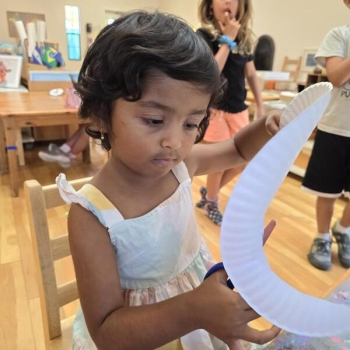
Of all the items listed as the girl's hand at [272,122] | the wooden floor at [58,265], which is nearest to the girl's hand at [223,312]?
the girl's hand at [272,122]

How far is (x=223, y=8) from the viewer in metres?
1.54

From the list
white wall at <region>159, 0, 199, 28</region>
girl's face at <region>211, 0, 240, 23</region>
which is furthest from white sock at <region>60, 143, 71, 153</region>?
white wall at <region>159, 0, 199, 28</region>

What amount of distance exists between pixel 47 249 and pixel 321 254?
1390mm

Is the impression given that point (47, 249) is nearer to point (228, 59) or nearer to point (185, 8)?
point (228, 59)

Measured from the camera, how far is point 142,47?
42 cm

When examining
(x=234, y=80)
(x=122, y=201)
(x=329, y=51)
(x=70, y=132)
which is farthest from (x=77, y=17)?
(x=122, y=201)

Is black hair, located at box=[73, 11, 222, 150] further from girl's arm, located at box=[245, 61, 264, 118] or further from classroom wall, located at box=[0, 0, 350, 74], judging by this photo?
classroom wall, located at box=[0, 0, 350, 74]

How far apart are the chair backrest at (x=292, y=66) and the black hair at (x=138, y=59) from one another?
3.78 meters

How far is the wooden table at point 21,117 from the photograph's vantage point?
7.01 feet

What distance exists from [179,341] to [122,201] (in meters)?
0.25

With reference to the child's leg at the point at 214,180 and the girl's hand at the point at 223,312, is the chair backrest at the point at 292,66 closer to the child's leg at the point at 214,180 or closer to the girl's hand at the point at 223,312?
the child's leg at the point at 214,180

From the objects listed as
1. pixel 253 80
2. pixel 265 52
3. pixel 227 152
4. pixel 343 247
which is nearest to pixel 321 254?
pixel 343 247

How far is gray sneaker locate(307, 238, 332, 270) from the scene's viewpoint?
5.16 feet

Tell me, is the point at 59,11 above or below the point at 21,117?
above
